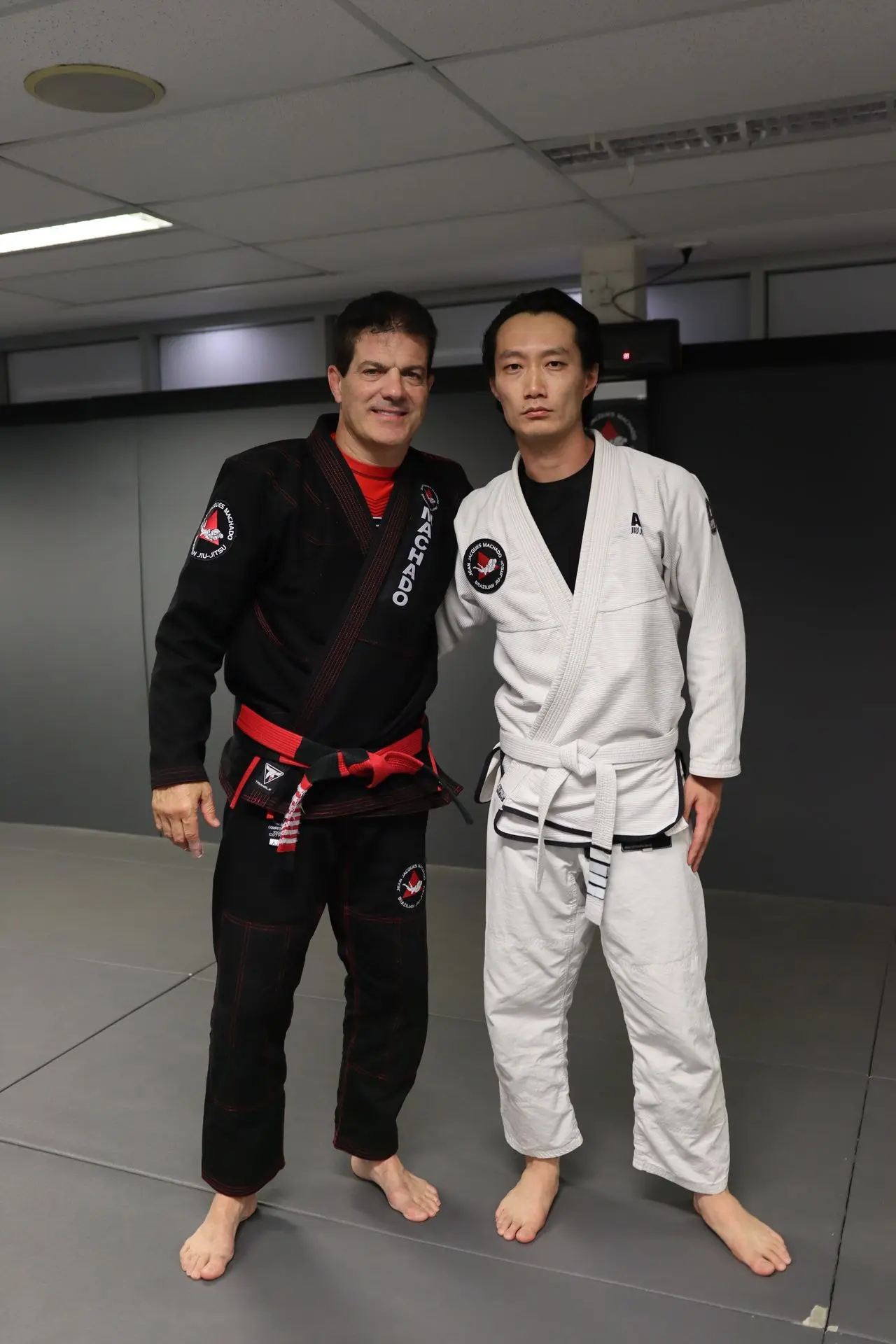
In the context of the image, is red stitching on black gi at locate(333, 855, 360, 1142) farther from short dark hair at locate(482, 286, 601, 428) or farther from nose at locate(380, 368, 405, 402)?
short dark hair at locate(482, 286, 601, 428)

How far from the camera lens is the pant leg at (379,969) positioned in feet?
6.60

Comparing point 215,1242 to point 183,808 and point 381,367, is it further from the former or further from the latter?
point 381,367

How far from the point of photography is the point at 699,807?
196cm

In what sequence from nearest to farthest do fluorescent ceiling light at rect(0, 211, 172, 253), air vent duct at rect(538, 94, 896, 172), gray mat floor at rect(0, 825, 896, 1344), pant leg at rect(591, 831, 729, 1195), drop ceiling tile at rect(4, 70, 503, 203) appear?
gray mat floor at rect(0, 825, 896, 1344), pant leg at rect(591, 831, 729, 1195), drop ceiling tile at rect(4, 70, 503, 203), air vent duct at rect(538, 94, 896, 172), fluorescent ceiling light at rect(0, 211, 172, 253)

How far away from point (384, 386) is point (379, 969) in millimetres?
999

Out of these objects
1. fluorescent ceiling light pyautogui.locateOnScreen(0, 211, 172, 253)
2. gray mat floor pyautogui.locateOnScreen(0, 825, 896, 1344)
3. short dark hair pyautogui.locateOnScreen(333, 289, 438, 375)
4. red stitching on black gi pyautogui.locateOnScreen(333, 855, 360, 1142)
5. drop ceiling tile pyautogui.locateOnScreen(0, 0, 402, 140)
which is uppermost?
drop ceiling tile pyautogui.locateOnScreen(0, 0, 402, 140)

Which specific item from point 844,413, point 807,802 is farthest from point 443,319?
point 807,802

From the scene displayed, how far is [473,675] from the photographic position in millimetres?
4203

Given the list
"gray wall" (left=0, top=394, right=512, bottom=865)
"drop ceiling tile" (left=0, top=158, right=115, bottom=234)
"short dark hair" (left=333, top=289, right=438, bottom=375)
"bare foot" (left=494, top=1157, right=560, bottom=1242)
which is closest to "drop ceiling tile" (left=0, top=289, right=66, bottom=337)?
"gray wall" (left=0, top=394, right=512, bottom=865)

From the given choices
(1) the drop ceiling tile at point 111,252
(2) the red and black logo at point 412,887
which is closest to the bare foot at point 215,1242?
(2) the red and black logo at point 412,887

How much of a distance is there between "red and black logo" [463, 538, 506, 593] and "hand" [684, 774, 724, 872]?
1.55 ft

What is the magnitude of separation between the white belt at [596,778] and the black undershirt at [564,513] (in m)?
0.27

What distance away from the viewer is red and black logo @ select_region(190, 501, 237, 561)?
6.14 ft

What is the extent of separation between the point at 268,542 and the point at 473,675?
7.68ft
